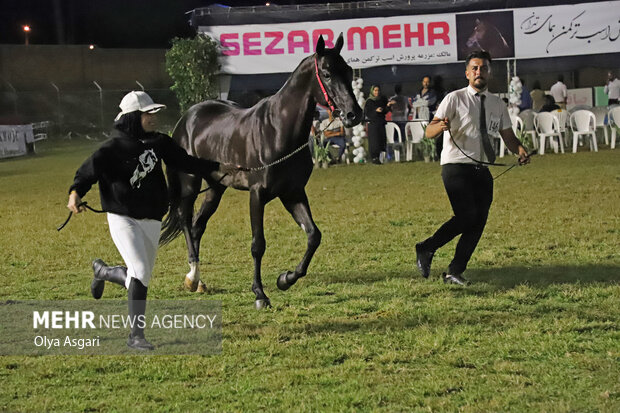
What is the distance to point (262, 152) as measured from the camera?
25.0 ft

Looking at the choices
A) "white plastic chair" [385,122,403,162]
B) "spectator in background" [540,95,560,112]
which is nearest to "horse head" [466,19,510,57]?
"spectator in background" [540,95,560,112]

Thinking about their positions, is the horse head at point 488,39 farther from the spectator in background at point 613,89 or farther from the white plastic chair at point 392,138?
the spectator in background at point 613,89

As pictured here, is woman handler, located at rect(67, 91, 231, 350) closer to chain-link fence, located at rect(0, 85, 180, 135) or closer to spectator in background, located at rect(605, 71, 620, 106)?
spectator in background, located at rect(605, 71, 620, 106)

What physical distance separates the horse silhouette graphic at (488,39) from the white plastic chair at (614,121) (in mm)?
3017

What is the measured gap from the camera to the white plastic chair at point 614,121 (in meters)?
22.9

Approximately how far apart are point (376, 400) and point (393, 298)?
8.90ft

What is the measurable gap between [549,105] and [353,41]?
5.32 meters

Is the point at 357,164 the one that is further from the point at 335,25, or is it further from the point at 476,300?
the point at 476,300

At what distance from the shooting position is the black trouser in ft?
25.6

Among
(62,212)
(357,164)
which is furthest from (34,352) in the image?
(357,164)

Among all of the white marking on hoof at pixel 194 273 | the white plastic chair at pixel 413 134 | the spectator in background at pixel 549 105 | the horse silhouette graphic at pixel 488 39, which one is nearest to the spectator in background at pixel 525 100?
the spectator in background at pixel 549 105

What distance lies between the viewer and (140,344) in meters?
6.08

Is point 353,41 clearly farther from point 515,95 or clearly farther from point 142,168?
point 142,168

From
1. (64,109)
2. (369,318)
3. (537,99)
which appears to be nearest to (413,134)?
(537,99)
